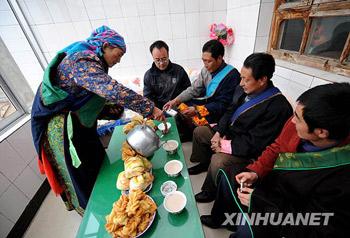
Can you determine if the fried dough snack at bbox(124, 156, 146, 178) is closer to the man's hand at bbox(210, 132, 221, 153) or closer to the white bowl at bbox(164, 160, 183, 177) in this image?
the white bowl at bbox(164, 160, 183, 177)

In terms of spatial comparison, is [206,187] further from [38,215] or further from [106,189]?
[38,215]

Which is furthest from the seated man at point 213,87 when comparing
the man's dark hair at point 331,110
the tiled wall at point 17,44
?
the tiled wall at point 17,44

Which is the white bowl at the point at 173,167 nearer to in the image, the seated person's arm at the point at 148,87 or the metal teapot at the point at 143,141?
the metal teapot at the point at 143,141

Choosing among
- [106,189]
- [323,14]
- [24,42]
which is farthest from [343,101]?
[24,42]

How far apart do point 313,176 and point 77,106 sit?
133cm

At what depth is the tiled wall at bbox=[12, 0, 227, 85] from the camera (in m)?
2.20

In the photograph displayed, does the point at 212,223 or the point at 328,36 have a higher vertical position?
the point at 328,36

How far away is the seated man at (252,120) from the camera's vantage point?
1077mm

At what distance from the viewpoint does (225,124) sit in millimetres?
1438

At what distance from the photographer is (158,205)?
2.79 ft

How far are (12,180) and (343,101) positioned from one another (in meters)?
2.30

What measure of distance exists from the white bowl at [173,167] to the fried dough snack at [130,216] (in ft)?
0.80

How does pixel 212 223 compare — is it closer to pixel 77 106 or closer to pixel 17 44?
pixel 77 106

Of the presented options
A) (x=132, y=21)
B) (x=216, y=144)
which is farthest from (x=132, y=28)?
(x=216, y=144)
